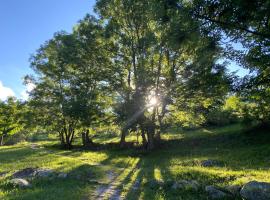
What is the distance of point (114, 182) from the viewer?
13.7m

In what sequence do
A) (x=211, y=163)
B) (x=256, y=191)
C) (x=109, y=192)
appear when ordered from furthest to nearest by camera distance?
(x=211, y=163) → (x=109, y=192) → (x=256, y=191)

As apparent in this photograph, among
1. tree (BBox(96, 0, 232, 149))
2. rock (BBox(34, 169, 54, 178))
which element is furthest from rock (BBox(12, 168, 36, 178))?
tree (BBox(96, 0, 232, 149))

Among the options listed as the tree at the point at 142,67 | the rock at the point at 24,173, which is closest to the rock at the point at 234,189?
the rock at the point at 24,173

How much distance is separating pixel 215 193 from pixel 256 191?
5.17 ft

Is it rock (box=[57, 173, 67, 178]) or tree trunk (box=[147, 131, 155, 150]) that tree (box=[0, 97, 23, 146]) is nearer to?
tree trunk (box=[147, 131, 155, 150])

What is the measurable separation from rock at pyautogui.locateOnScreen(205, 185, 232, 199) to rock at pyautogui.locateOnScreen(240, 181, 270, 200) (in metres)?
0.68

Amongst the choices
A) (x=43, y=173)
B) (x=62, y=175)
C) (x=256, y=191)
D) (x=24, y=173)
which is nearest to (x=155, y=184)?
(x=256, y=191)

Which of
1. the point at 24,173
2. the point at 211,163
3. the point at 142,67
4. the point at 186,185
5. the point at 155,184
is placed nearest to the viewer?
the point at 186,185

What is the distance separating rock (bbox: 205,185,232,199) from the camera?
9953 millimetres

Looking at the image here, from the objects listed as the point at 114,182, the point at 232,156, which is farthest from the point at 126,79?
the point at 114,182

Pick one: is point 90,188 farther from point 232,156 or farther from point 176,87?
point 176,87

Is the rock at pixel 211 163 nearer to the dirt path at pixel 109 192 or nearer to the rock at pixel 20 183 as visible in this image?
the dirt path at pixel 109 192

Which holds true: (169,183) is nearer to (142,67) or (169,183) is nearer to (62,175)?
(62,175)

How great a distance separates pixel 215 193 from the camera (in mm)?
10227
